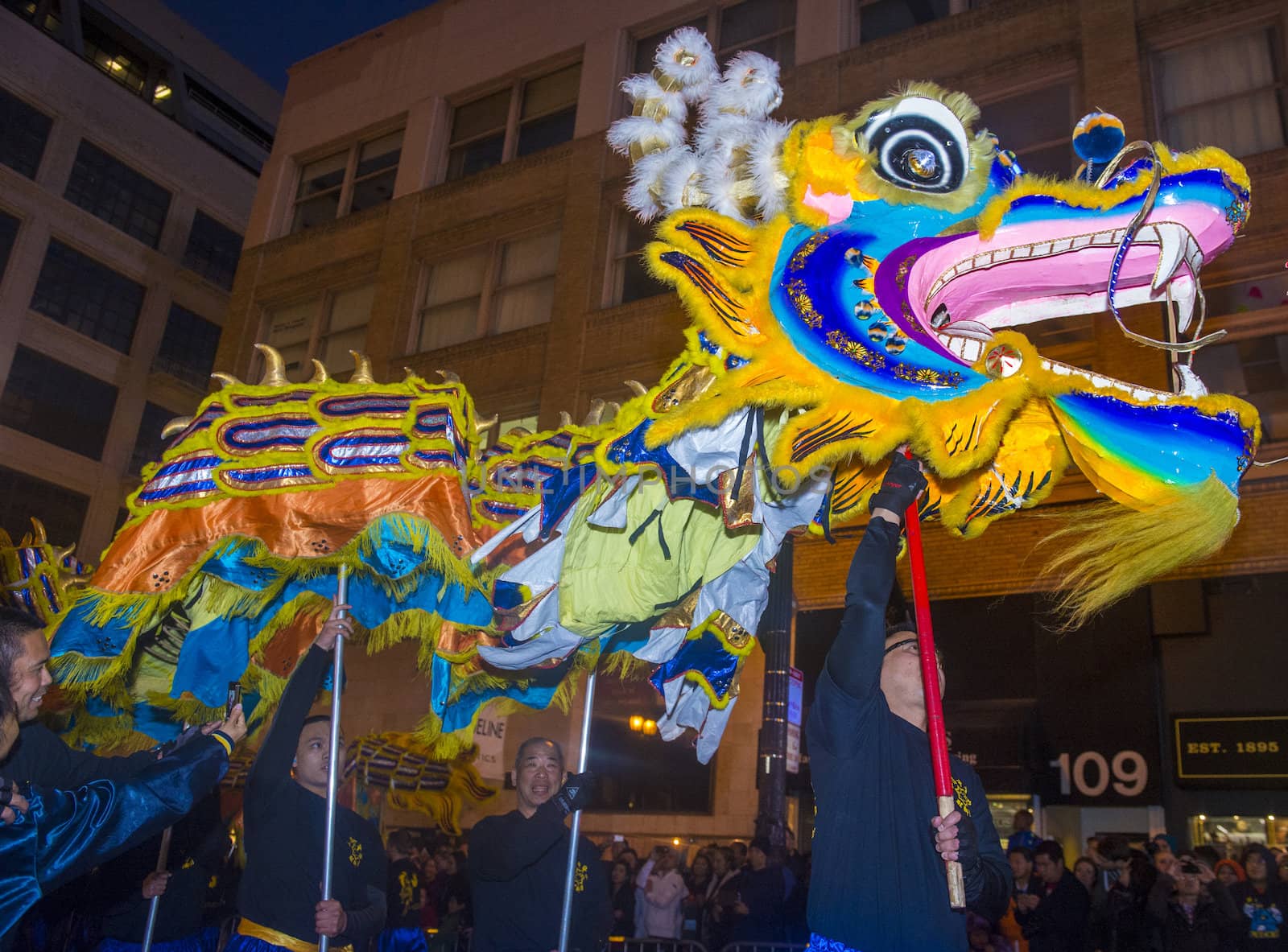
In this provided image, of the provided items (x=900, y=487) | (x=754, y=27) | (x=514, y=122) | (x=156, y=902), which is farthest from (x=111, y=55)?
(x=900, y=487)

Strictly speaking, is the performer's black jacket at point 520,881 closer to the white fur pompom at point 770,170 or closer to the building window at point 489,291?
the white fur pompom at point 770,170

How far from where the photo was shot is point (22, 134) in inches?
795

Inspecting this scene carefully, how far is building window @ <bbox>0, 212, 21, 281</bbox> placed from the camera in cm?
1973

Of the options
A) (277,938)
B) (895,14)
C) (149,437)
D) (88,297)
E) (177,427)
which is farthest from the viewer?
(149,437)

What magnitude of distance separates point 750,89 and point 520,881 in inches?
124

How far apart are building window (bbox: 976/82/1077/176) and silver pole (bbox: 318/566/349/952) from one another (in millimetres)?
9617

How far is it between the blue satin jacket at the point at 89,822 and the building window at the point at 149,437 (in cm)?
2046

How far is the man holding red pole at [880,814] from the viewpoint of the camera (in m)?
2.52

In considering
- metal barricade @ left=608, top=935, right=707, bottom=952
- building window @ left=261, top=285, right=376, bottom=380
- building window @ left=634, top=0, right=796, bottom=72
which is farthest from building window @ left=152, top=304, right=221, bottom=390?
metal barricade @ left=608, top=935, right=707, bottom=952

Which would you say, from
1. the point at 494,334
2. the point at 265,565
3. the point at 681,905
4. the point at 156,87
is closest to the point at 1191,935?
the point at 681,905

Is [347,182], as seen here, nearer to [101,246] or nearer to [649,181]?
[101,246]

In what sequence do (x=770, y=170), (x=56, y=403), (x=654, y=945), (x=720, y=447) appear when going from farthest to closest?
1. (x=56, y=403)
2. (x=654, y=945)
3. (x=720, y=447)
4. (x=770, y=170)

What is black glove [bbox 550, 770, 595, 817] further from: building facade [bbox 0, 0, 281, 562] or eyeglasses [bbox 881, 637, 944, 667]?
building facade [bbox 0, 0, 281, 562]

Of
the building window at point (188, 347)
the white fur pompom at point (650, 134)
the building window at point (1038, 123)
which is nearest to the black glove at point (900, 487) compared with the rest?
the white fur pompom at point (650, 134)
